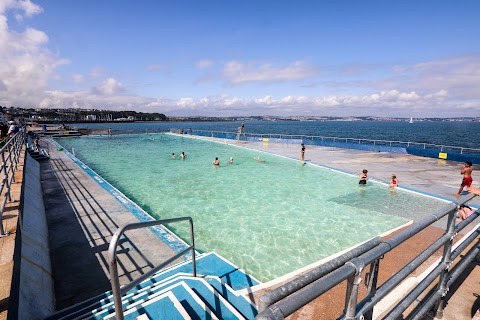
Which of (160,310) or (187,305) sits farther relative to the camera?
(187,305)

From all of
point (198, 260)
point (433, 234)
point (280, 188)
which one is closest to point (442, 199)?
point (433, 234)

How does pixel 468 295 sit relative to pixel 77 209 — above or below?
above

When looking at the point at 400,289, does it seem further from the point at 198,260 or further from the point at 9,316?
the point at 9,316

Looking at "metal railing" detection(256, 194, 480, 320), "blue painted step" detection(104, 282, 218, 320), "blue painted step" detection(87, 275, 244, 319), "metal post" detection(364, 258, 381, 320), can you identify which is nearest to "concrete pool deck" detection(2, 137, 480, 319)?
"blue painted step" detection(87, 275, 244, 319)

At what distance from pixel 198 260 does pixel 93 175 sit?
41.0 feet

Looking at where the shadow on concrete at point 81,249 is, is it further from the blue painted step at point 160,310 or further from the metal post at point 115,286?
the metal post at point 115,286

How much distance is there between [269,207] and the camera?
1170 centimetres

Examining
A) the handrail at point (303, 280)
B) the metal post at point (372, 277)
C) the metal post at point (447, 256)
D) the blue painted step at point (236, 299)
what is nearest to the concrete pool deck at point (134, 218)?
the blue painted step at point (236, 299)

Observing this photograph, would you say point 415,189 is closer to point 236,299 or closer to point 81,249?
point 236,299

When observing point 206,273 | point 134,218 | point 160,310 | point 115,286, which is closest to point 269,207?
point 134,218

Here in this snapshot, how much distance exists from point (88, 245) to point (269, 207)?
745 cm

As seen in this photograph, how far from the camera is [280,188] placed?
47.7ft

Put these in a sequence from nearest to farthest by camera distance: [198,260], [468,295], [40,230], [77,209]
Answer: [468,295], [198,260], [40,230], [77,209]

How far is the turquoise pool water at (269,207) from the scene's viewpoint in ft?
26.7
